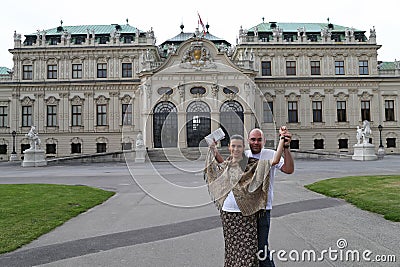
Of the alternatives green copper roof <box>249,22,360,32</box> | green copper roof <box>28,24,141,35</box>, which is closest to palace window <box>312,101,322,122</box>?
green copper roof <box>249,22,360,32</box>

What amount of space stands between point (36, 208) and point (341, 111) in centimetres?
5063

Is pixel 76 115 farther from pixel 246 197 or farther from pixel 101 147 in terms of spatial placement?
pixel 246 197

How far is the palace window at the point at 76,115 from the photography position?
5350 cm

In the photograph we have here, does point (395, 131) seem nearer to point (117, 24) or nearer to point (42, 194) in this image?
point (117, 24)

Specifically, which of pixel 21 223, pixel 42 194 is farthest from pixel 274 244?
pixel 42 194

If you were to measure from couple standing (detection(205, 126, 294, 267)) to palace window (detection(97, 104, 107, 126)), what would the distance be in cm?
5092

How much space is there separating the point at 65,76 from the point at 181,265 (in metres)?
52.8

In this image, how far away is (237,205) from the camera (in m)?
4.46

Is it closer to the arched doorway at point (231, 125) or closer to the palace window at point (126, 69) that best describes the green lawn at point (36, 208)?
the arched doorway at point (231, 125)

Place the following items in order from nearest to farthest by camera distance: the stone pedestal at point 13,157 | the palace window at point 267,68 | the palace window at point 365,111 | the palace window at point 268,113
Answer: the palace window at point 268,113, the stone pedestal at point 13,157, the palace window at point 365,111, the palace window at point 267,68

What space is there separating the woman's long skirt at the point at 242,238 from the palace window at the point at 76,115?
5205cm

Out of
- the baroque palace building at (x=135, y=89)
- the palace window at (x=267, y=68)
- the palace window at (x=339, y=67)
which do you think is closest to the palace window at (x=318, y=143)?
the baroque palace building at (x=135, y=89)

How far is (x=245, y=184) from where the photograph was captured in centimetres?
450

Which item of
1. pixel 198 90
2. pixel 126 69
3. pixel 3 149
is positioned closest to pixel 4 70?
pixel 3 149
